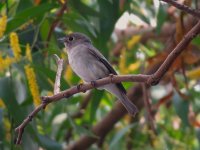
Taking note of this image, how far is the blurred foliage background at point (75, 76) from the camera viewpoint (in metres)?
2.93

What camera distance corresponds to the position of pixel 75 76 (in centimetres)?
394

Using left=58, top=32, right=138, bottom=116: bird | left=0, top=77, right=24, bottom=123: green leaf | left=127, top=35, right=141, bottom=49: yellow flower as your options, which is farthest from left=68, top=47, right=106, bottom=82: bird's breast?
left=127, top=35, right=141, bottom=49: yellow flower

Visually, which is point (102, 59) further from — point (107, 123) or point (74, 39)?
point (107, 123)

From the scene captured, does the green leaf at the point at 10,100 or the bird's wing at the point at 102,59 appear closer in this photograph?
the green leaf at the point at 10,100

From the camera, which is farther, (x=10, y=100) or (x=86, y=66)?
(x=86, y=66)

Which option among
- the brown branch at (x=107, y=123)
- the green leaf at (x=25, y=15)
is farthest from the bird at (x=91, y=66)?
the brown branch at (x=107, y=123)

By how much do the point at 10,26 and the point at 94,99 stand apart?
2.38 feet

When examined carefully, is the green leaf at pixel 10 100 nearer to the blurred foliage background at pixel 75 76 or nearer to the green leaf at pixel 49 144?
the blurred foliage background at pixel 75 76

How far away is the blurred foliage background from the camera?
293cm

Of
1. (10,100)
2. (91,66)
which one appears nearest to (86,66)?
(91,66)

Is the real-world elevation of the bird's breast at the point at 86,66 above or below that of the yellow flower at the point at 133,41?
above

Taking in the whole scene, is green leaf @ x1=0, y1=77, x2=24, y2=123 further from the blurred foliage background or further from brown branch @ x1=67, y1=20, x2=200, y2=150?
brown branch @ x1=67, y1=20, x2=200, y2=150

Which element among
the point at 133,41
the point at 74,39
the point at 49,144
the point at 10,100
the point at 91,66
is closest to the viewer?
the point at 10,100

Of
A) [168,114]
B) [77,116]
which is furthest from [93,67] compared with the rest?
[168,114]
